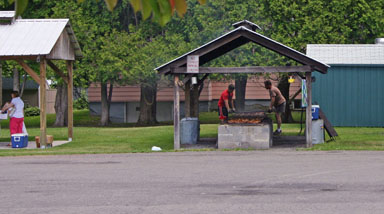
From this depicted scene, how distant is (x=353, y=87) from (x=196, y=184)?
65.1 feet

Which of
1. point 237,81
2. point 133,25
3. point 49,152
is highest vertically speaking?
point 133,25

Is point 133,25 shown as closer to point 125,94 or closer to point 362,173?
point 125,94

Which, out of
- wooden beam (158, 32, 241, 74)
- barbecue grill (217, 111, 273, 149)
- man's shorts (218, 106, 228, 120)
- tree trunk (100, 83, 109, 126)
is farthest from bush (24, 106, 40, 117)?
barbecue grill (217, 111, 273, 149)

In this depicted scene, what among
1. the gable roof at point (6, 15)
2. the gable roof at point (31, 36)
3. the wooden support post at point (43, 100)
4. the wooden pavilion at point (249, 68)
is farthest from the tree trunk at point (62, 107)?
the wooden pavilion at point (249, 68)

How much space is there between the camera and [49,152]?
64.7ft

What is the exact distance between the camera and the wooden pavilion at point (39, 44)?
821 inches

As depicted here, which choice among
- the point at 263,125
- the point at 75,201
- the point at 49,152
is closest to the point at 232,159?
the point at 263,125

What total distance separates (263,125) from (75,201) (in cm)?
1051

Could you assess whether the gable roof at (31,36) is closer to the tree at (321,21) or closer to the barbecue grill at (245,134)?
the barbecue grill at (245,134)

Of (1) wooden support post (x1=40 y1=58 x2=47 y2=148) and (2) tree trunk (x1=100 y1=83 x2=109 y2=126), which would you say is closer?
(1) wooden support post (x1=40 y1=58 x2=47 y2=148)

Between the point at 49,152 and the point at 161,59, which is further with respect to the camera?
the point at 161,59

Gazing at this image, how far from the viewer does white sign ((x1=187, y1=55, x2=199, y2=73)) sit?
65.2 ft

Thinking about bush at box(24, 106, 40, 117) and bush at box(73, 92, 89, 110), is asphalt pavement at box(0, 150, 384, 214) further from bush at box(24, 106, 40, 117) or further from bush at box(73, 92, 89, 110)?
bush at box(73, 92, 89, 110)

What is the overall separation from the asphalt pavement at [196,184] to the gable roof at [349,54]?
12723 mm
